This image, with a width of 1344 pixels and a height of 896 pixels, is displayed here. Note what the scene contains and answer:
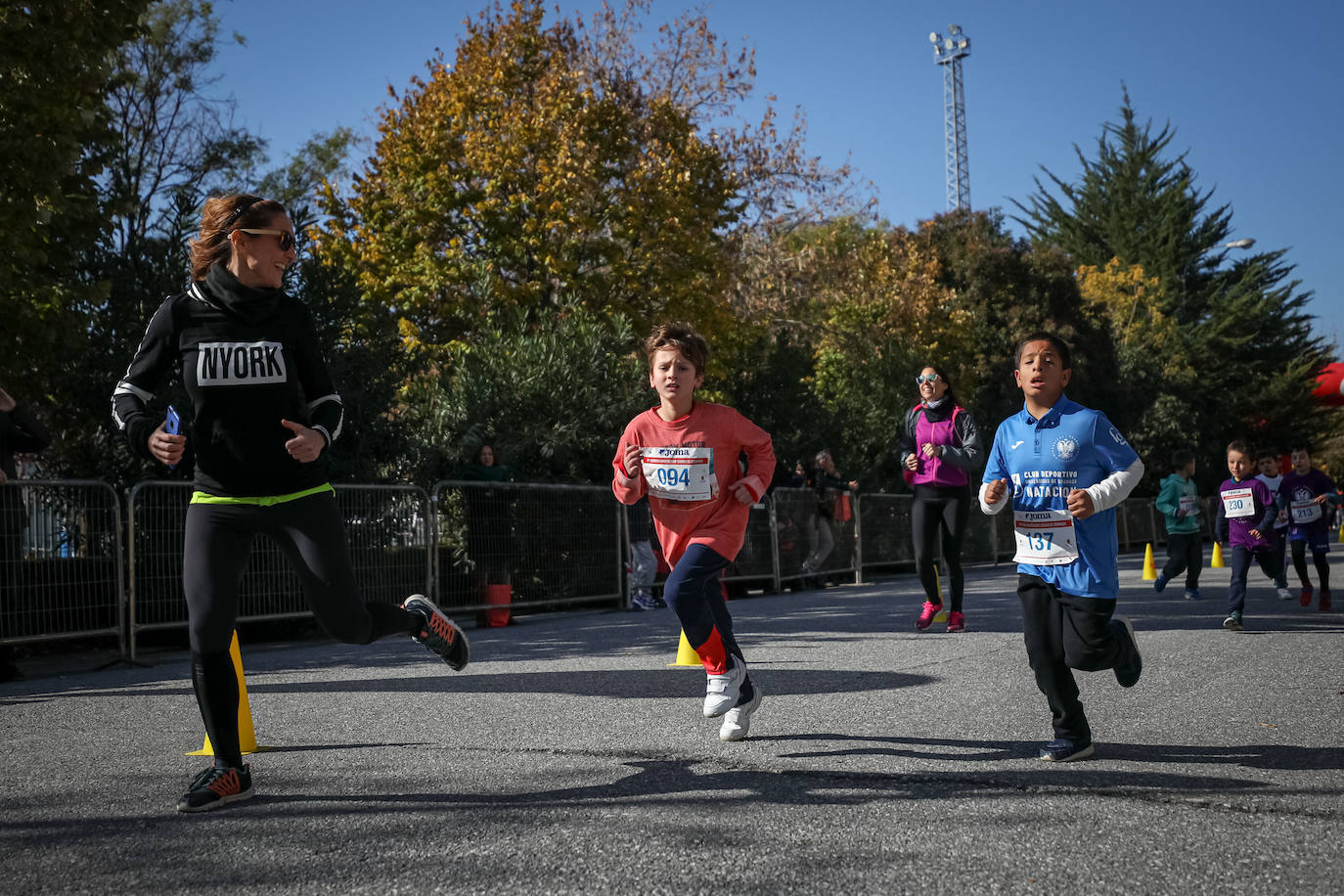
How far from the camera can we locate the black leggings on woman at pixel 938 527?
10.1m

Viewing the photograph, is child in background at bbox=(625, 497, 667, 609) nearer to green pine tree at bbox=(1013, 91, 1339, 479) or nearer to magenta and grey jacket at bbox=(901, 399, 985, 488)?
magenta and grey jacket at bbox=(901, 399, 985, 488)

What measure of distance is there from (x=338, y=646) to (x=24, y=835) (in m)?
7.15

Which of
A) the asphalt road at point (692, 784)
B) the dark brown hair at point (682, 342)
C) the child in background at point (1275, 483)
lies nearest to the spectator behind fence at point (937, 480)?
the asphalt road at point (692, 784)

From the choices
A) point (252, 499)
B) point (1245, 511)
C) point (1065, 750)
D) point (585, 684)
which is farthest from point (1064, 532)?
point (1245, 511)

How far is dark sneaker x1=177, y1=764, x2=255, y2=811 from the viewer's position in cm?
410

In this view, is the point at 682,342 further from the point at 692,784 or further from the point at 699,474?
A: the point at 692,784

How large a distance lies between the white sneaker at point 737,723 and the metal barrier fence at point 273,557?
4.75 meters

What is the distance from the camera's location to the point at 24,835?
3.81 metres

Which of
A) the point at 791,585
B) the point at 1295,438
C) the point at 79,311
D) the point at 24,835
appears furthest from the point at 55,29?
the point at 1295,438

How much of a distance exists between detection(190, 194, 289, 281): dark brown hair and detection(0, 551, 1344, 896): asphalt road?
1.90 metres

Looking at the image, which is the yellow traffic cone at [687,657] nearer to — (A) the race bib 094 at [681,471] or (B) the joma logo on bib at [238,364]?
(A) the race bib 094 at [681,471]

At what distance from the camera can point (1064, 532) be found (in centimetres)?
496

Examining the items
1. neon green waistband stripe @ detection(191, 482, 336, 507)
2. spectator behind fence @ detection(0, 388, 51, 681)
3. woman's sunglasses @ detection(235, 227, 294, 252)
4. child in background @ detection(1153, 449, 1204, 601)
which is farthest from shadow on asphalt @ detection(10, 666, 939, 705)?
child in background @ detection(1153, 449, 1204, 601)

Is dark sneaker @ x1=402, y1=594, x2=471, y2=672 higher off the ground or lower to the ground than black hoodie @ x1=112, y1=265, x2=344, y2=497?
lower
